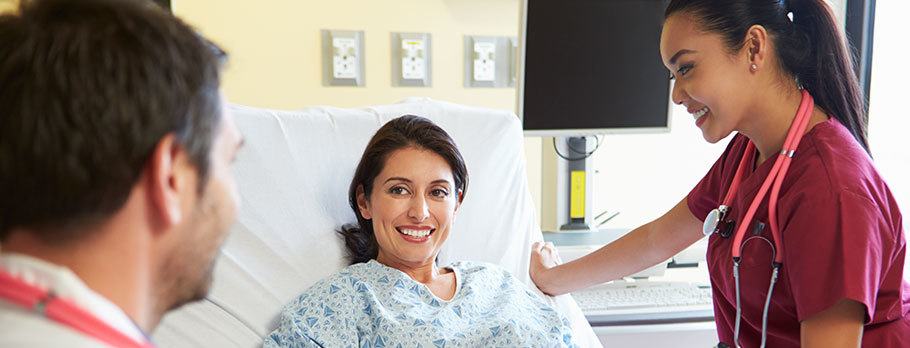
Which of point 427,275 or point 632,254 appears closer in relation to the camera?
point 427,275

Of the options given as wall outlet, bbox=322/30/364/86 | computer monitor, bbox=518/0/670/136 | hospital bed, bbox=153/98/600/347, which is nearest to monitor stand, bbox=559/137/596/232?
computer monitor, bbox=518/0/670/136

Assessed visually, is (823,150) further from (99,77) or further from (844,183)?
(99,77)

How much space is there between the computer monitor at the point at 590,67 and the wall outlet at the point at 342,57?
70cm

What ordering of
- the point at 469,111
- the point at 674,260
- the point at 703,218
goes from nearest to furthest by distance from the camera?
the point at 703,218
the point at 469,111
the point at 674,260

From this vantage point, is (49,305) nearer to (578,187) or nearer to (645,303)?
(645,303)

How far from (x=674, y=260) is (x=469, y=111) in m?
0.75

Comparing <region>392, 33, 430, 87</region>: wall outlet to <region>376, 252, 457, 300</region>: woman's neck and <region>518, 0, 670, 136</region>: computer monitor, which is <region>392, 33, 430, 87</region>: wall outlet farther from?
<region>376, 252, 457, 300</region>: woman's neck

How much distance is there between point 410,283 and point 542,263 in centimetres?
40

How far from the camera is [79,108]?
2.25ft

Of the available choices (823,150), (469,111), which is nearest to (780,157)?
(823,150)

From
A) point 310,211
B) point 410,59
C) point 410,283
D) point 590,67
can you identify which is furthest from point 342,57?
point 410,283

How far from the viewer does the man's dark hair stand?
69cm

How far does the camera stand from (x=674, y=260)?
7.59 feet

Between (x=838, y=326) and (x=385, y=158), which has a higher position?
(x=385, y=158)
